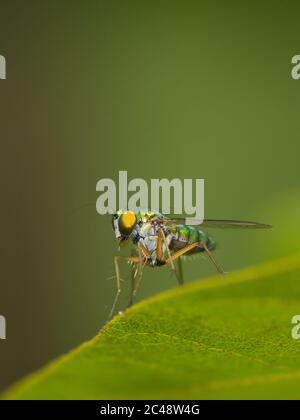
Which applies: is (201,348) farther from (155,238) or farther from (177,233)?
(177,233)

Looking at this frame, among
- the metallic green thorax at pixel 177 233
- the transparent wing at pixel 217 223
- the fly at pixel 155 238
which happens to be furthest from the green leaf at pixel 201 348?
the metallic green thorax at pixel 177 233

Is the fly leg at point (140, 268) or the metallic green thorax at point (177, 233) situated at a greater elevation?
the metallic green thorax at point (177, 233)

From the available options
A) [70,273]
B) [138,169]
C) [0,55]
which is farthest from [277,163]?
[0,55]
